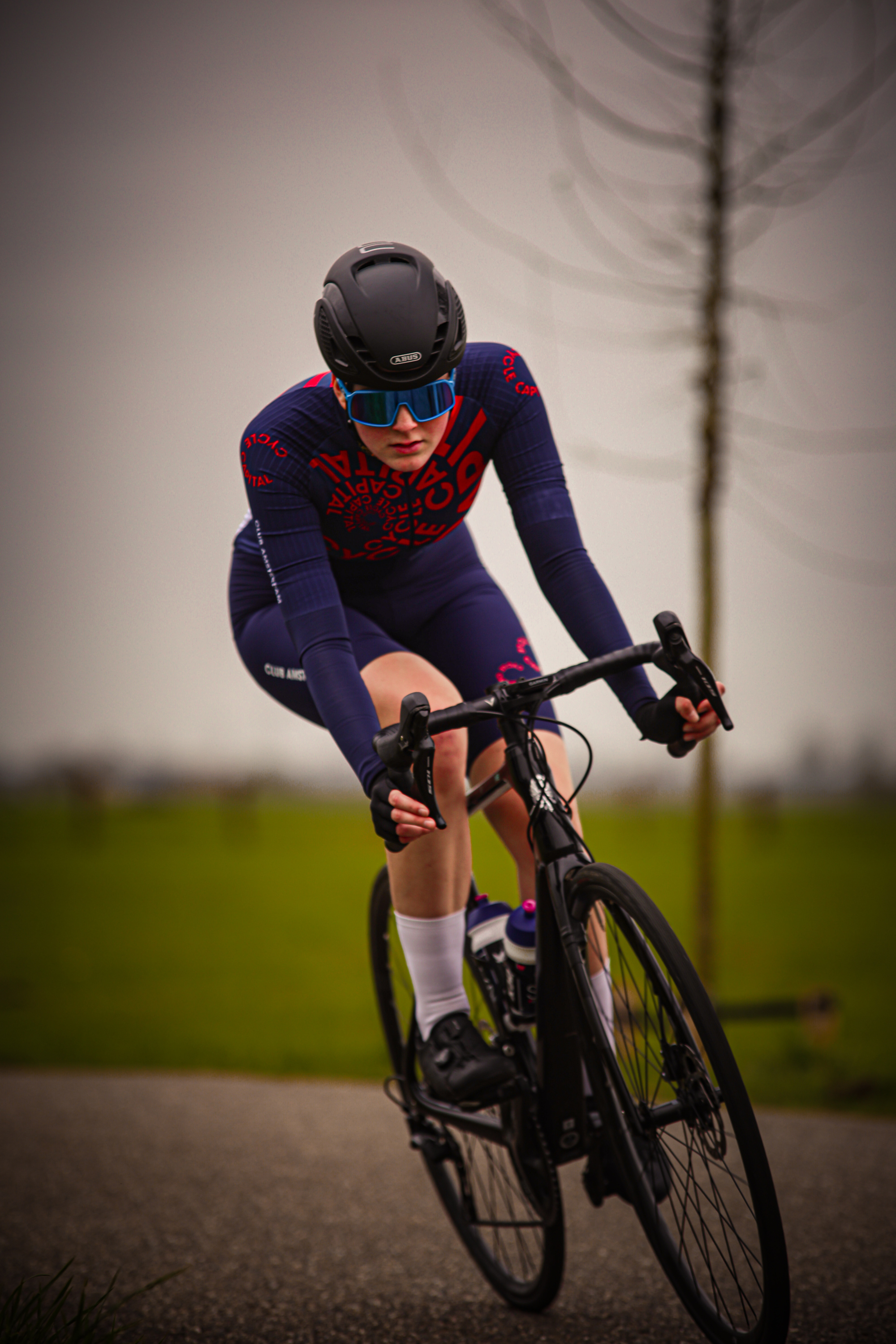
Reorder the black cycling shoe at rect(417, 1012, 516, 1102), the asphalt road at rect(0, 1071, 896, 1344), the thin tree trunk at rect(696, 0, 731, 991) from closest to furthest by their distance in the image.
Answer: the black cycling shoe at rect(417, 1012, 516, 1102) → the asphalt road at rect(0, 1071, 896, 1344) → the thin tree trunk at rect(696, 0, 731, 991)

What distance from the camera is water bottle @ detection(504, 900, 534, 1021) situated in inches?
84.4

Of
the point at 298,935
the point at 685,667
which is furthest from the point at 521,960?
the point at 298,935

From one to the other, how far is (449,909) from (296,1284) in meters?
1.16

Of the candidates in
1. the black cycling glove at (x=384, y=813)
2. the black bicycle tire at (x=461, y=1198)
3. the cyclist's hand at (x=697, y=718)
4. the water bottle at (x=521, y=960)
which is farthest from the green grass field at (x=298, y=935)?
the black cycling glove at (x=384, y=813)

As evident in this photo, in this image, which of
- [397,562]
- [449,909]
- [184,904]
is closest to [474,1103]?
[449,909]

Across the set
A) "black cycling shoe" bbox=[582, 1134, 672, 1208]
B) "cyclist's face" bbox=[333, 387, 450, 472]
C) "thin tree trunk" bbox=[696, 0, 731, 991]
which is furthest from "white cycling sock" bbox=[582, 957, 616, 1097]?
"thin tree trunk" bbox=[696, 0, 731, 991]

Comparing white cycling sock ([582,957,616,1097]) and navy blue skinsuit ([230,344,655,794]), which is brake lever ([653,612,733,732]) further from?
white cycling sock ([582,957,616,1097])

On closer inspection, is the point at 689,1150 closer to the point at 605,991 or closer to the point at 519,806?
the point at 605,991

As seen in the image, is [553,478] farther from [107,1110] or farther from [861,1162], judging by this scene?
[107,1110]

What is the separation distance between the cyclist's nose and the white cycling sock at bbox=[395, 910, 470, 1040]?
1.08 m

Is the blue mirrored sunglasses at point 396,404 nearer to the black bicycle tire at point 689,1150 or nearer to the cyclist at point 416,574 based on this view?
the cyclist at point 416,574

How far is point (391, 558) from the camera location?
2.39 metres

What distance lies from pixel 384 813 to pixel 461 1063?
79 cm

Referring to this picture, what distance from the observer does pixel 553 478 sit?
2207 mm
